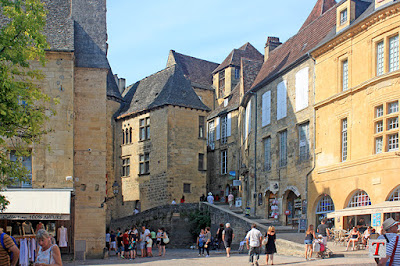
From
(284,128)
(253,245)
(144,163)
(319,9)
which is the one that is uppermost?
Answer: (319,9)

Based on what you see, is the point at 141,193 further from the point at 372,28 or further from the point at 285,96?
the point at 372,28

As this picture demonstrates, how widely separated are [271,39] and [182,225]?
12.5 metres

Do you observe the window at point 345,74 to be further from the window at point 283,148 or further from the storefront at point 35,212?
the storefront at point 35,212

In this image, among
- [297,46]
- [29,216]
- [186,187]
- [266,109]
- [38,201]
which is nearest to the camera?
[29,216]

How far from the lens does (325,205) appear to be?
2545cm

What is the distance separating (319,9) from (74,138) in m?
14.7

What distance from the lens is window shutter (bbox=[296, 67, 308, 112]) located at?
27609 mm

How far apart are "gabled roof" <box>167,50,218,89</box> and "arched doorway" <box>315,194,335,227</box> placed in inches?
1044

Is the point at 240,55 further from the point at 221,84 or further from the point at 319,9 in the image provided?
the point at 319,9

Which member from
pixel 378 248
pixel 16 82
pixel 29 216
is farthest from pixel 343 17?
pixel 378 248

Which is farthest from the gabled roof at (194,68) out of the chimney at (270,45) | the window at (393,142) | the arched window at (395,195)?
the arched window at (395,195)

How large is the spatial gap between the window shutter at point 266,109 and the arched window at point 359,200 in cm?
861

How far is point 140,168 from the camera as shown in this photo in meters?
41.5

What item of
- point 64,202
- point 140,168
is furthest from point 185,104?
point 64,202
